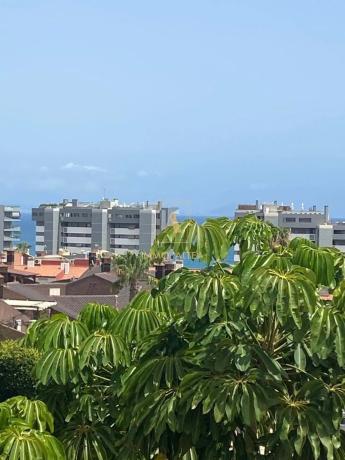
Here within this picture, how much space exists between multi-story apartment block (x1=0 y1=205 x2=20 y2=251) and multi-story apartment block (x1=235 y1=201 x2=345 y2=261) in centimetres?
4715

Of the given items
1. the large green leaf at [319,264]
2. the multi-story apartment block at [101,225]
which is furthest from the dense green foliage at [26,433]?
the multi-story apartment block at [101,225]

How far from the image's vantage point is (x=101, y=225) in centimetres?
16688

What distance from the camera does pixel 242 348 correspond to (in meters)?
8.88

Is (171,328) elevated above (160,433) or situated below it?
above

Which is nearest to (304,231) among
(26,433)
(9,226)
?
(9,226)

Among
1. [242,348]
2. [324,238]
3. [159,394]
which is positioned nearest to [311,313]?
[242,348]

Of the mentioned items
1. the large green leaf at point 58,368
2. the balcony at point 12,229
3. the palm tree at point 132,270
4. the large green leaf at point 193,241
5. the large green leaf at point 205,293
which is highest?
the large green leaf at point 193,241

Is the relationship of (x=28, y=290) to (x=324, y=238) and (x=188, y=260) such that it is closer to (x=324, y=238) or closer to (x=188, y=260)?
(x=188, y=260)

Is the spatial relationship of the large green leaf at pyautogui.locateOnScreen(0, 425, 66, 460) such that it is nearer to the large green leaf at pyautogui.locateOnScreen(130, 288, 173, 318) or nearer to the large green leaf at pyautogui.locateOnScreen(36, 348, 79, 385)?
the large green leaf at pyautogui.locateOnScreen(36, 348, 79, 385)

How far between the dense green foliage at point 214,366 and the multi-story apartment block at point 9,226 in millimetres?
163178

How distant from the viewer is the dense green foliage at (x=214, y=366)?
8648 mm

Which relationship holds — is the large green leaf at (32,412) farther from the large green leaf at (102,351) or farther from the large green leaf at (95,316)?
the large green leaf at (95,316)

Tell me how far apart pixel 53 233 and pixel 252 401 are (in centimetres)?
16367

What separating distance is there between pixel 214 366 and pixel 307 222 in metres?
142
